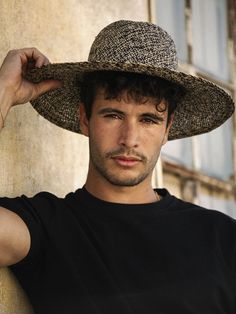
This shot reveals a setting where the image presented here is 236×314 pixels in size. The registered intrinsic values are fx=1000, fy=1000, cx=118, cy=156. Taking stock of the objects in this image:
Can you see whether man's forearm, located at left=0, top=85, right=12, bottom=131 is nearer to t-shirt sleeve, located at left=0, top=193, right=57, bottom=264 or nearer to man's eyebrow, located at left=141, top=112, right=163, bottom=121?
t-shirt sleeve, located at left=0, top=193, right=57, bottom=264

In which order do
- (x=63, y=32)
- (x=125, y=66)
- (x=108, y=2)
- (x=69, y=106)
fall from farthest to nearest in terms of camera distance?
(x=108, y=2) → (x=63, y=32) → (x=69, y=106) → (x=125, y=66)

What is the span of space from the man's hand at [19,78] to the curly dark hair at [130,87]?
0.48ft

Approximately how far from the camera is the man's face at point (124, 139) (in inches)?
127

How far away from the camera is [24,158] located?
3.49 metres

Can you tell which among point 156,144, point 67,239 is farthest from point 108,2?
point 67,239

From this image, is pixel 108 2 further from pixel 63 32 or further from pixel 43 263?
pixel 43 263

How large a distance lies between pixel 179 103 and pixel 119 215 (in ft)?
1.65

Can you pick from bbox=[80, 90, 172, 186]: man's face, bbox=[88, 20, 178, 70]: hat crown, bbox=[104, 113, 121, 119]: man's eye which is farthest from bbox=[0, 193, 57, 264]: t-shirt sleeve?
bbox=[88, 20, 178, 70]: hat crown

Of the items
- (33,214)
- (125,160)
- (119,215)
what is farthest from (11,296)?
(125,160)

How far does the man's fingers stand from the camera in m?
3.35

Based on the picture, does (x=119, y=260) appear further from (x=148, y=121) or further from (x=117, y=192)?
(x=148, y=121)

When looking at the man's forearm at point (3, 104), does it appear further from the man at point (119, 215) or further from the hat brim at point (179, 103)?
the hat brim at point (179, 103)

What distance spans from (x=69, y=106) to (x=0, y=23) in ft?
1.25

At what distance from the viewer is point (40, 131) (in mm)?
3613
